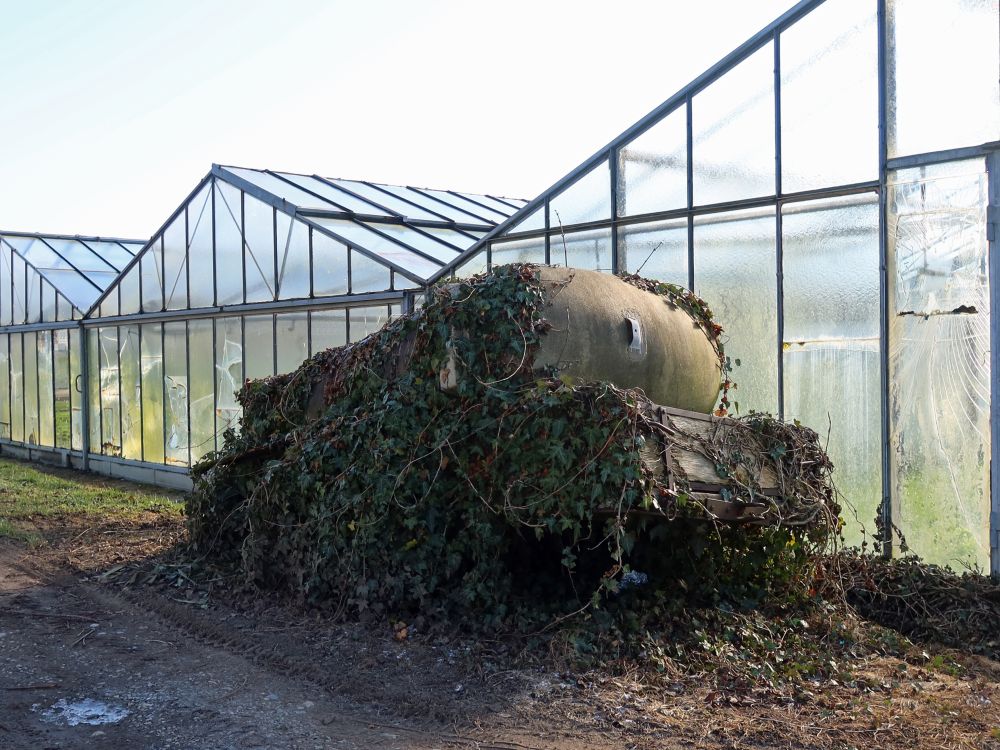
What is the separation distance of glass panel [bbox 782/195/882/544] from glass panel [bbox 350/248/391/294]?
4.81 m

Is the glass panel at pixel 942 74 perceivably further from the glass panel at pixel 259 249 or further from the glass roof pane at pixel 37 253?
the glass roof pane at pixel 37 253

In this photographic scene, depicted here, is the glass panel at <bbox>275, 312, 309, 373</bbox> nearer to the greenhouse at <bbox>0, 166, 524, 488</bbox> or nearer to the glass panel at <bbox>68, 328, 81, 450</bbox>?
the greenhouse at <bbox>0, 166, 524, 488</bbox>

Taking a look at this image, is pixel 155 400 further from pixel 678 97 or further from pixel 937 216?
pixel 937 216

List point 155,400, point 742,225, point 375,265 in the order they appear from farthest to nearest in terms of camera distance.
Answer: point 155,400, point 375,265, point 742,225

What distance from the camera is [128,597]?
22.6 feet

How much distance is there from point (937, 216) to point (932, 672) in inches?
137

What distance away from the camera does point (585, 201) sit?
9.20 meters

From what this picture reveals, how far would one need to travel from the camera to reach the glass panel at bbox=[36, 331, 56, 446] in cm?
1730

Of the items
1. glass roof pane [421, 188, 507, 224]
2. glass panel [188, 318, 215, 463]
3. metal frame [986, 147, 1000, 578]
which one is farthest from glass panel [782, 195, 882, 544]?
glass panel [188, 318, 215, 463]

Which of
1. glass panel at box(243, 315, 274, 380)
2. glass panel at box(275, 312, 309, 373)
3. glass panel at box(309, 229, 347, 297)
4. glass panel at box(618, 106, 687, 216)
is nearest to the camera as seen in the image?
glass panel at box(618, 106, 687, 216)

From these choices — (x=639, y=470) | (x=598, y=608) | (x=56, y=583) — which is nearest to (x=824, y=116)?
(x=639, y=470)

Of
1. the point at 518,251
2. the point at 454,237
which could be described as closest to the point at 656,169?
the point at 518,251

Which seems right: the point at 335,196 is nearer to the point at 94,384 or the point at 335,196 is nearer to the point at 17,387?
the point at 94,384

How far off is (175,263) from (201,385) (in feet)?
6.76
